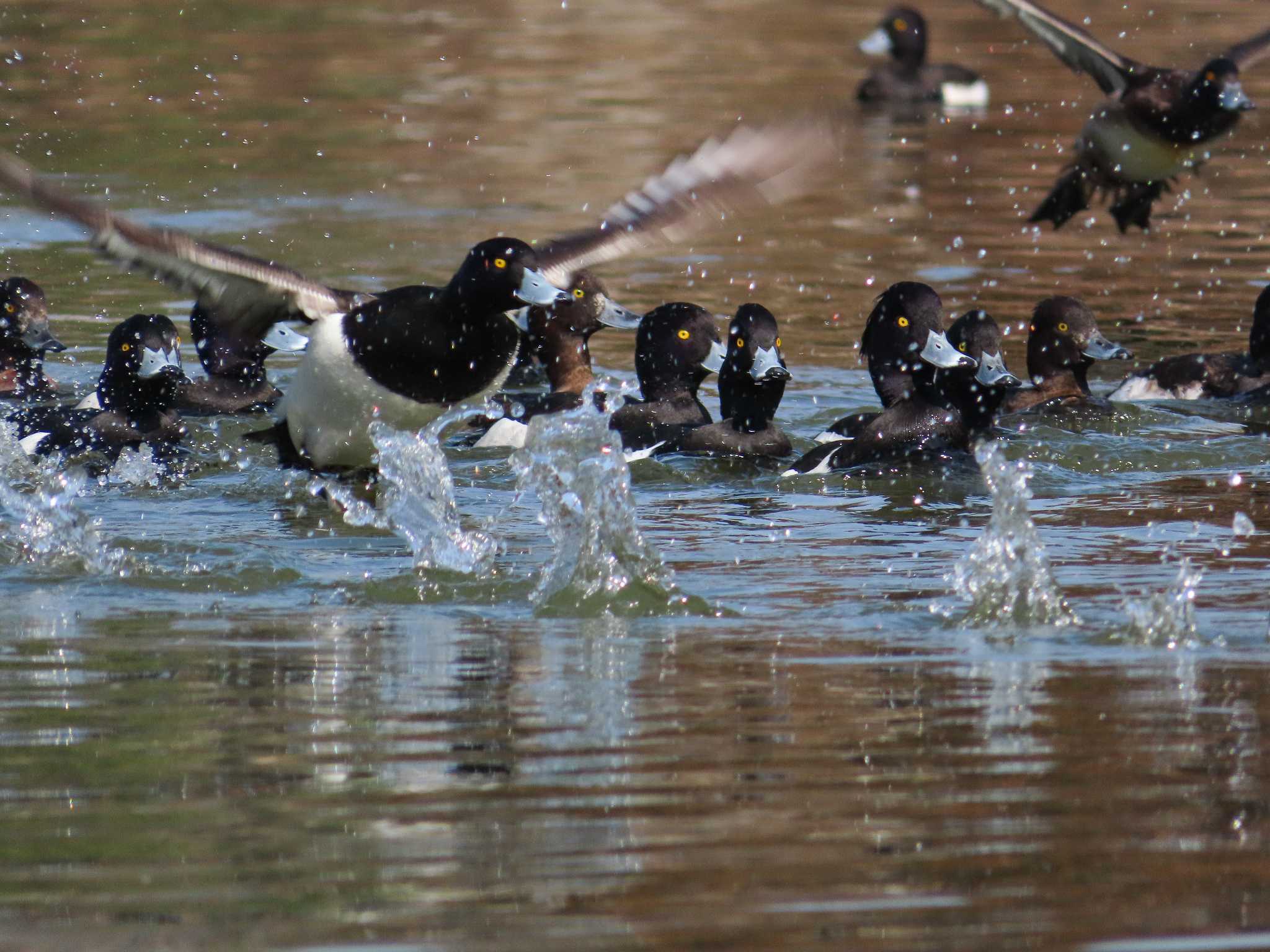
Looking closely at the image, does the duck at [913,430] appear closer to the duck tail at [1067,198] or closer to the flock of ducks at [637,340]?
the flock of ducks at [637,340]

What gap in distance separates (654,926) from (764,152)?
16.3 ft

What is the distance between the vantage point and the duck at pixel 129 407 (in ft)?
30.8

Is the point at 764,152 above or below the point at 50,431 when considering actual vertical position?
above

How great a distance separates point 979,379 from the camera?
392 inches

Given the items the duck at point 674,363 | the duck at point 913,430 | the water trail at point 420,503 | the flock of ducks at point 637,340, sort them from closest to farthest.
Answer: the water trail at point 420,503 → the flock of ducks at point 637,340 → the duck at point 913,430 → the duck at point 674,363

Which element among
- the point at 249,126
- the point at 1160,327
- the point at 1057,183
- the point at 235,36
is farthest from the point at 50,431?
the point at 235,36

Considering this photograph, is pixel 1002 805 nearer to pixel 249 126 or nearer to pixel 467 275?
pixel 467 275

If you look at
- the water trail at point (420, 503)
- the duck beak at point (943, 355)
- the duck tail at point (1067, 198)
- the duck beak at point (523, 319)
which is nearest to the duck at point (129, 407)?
the water trail at point (420, 503)

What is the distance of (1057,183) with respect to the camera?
39.7ft

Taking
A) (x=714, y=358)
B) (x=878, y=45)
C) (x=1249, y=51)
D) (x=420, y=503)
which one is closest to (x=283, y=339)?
(x=714, y=358)

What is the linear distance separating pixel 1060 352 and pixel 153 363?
4.43 metres

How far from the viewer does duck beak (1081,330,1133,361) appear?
10703 mm

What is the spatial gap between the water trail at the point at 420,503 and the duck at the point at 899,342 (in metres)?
2.27

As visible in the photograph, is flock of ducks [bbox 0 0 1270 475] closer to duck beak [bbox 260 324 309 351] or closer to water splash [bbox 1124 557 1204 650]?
duck beak [bbox 260 324 309 351]
